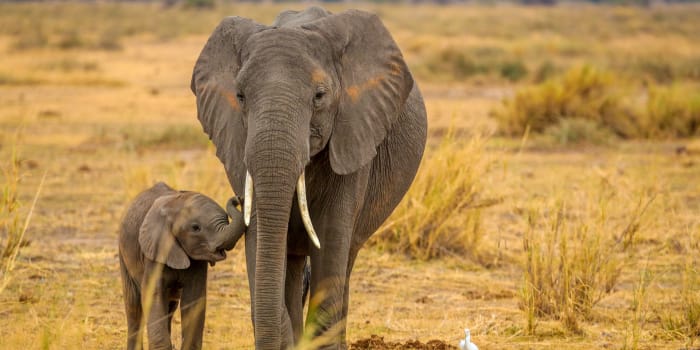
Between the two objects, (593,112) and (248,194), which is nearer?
(248,194)

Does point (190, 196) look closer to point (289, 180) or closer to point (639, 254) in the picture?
point (289, 180)

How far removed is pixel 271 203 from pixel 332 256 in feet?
2.43

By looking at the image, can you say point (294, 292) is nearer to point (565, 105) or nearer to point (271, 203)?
point (271, 203)

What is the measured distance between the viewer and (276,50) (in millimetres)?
4980

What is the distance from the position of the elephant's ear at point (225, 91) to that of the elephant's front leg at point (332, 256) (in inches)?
18.3

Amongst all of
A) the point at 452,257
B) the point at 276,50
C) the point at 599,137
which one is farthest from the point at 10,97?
the point at 276,50

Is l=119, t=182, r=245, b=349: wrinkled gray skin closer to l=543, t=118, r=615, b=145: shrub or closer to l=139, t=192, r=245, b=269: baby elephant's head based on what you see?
l=139, t=192, r=245, b=269: baby elephant's head

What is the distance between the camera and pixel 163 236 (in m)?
5.86

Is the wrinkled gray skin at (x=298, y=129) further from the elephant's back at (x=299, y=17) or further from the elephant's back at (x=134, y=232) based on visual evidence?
the elephant's back at (x=134, y=232)

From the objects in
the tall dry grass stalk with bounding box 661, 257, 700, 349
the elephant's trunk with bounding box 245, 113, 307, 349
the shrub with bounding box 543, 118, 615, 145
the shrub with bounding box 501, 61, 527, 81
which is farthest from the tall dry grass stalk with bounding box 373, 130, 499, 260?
the shrub with bounding box 501, 61, 527, 81

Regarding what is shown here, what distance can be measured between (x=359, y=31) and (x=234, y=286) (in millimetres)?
3641

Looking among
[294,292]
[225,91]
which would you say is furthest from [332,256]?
[225,91]

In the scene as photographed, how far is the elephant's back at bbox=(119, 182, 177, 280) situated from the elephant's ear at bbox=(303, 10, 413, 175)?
1.52 metres

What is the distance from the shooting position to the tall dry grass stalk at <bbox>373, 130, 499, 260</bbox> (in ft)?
30.5
